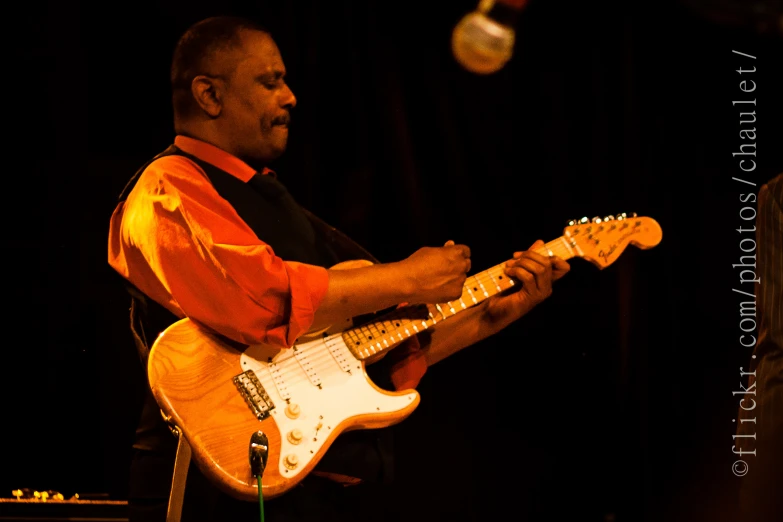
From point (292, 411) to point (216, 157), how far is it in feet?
2.45

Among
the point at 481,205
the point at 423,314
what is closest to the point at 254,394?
the point at 423,314

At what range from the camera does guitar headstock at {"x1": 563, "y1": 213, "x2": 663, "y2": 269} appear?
273 centimetres

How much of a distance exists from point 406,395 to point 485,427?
1165 mm

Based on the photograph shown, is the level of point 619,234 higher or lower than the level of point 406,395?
higher

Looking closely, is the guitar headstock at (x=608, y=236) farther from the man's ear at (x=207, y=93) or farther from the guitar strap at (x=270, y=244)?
the man's ear at (x=207, y=93)

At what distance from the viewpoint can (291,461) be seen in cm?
217

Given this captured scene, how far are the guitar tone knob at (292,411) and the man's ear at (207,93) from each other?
0.88 metres

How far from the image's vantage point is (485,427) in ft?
11.4

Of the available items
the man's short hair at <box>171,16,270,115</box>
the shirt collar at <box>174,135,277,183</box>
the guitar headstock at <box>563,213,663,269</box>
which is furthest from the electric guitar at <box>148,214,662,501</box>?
the man's short hair at <box>171,16,270,115</box>

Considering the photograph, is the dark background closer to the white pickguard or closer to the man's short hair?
the man's short hair

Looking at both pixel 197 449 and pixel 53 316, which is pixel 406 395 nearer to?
pixel 197 449

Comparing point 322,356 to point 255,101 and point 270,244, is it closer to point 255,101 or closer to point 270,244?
point 270,244

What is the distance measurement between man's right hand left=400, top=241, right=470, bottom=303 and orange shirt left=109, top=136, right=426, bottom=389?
10.3 inches

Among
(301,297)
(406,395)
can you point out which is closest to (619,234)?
(406,395)
